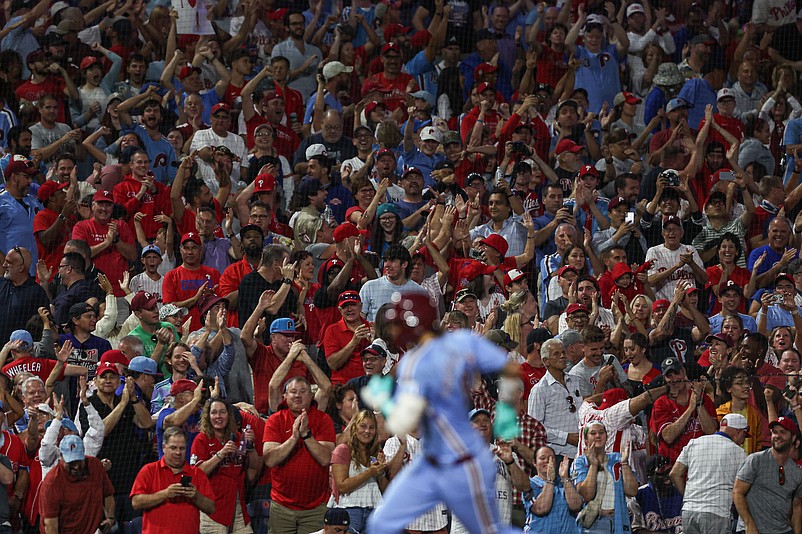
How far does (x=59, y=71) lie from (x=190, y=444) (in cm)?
606

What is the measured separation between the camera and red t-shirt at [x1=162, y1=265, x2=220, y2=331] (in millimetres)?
12258

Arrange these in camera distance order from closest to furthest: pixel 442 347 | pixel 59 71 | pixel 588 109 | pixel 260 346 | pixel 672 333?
pixel 442 347 → pixel 260 346 → pixel 672 333 → pixel 59 71 → pixel 588 109

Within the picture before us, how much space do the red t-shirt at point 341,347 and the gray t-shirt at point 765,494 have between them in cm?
308

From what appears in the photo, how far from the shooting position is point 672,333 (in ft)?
40.6

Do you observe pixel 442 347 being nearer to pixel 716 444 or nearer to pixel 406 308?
pixel 406 308

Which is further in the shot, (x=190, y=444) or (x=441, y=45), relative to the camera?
(x=441, y=45)

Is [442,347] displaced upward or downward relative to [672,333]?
upward

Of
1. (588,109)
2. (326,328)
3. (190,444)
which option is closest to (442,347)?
(190,444)

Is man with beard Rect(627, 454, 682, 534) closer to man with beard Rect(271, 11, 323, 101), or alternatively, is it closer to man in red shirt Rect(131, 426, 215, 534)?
man in red shirt Rect(131, 426, 215, 534)

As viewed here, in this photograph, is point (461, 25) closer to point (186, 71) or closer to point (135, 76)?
point (186, 71)

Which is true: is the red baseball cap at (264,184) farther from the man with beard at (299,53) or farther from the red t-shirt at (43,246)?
the man with beard at (299,53)

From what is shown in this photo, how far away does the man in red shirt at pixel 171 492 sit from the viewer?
10.0 meters

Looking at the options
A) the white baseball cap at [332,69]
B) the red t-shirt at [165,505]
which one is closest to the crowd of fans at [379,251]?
the red t-shirt at [165,505]

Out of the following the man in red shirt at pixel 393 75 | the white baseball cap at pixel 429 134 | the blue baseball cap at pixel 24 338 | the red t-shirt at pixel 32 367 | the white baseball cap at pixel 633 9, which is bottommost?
the white baseball cap at pixel 633 9
